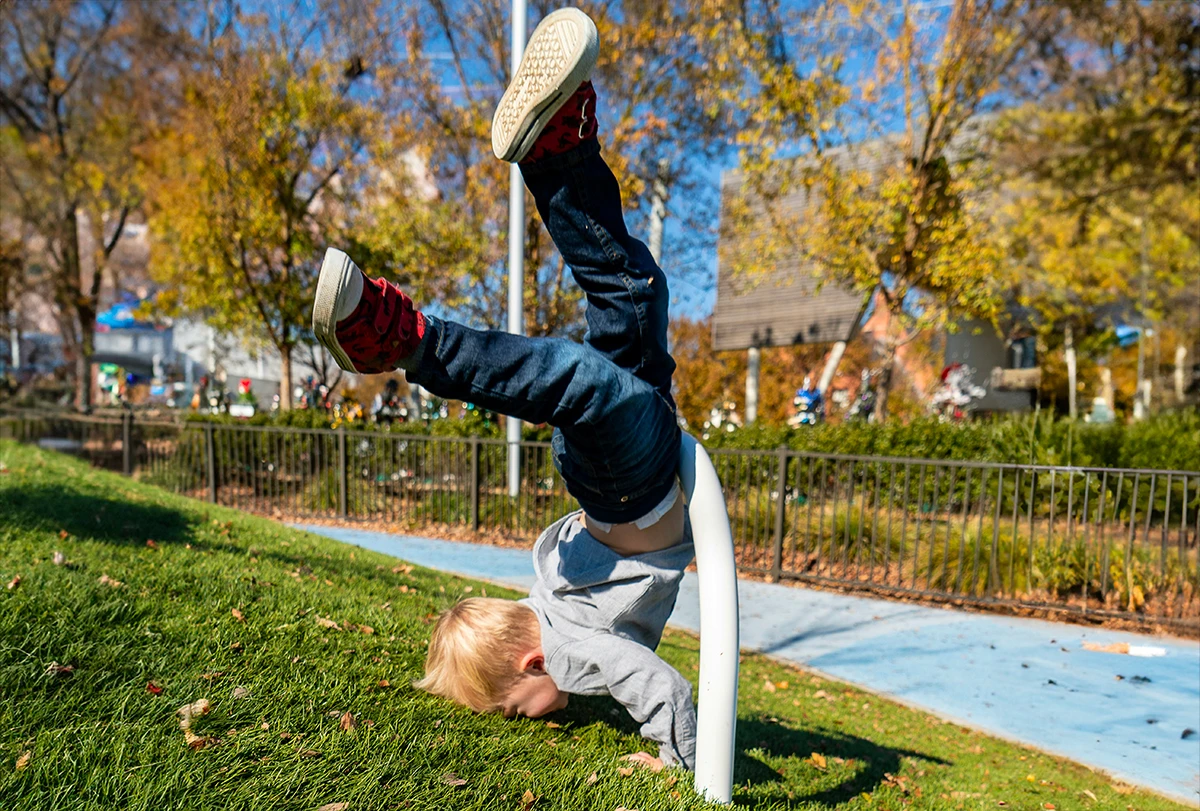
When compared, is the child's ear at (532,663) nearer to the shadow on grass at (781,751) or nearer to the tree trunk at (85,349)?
the shadow on grass at (781,751)

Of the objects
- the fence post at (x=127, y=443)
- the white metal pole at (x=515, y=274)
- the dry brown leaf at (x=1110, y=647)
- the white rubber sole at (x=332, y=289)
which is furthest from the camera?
the fence post at (x=127, y=443)

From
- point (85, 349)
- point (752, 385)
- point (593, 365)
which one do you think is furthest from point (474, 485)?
point (85, 349)

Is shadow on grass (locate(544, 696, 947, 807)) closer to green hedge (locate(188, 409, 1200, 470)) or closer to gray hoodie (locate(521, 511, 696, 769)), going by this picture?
gray hoodie (locate(521, 511, 696, 769))

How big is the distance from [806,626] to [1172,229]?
23.6m

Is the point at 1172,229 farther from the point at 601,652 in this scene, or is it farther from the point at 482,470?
the point at 601,652

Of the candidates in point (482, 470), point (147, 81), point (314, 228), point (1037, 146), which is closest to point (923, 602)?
point (482, 470)

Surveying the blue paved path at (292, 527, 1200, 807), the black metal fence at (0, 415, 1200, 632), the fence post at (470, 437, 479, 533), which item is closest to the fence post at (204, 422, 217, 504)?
the black metal fence at (0, 415, 1200, 632)

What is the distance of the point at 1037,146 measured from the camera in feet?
50.7

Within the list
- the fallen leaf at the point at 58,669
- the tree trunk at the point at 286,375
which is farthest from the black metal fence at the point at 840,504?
the fallen leaf at the point at 58,669

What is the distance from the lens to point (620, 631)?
264 centimetres

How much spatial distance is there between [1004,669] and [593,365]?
17.5ft

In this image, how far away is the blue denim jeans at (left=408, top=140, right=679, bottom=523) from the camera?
198 centimetres

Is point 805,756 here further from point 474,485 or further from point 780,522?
point 474,485

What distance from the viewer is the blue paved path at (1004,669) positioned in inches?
177
